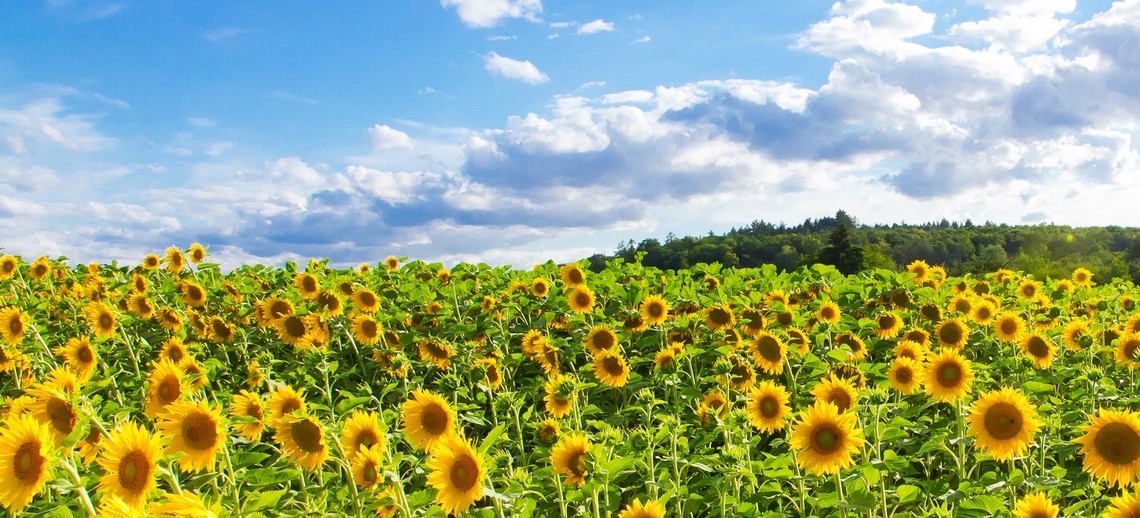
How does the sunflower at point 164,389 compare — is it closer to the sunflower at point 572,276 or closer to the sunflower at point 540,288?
the sunflower at point 540,288

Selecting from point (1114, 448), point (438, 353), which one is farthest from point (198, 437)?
point (1114, 448)

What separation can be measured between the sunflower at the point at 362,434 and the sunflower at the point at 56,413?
1107mm

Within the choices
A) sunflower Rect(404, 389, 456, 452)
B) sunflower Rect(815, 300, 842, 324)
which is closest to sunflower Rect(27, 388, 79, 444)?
sunflower Rect(404, 389, 456, 452)

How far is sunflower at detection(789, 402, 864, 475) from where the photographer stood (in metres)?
3.69

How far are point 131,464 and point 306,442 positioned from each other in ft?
2.12

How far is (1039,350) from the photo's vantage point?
6.27 metres

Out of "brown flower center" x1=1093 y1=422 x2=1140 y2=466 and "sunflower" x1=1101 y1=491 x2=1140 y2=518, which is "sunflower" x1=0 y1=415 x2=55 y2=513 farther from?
"brown flower center" x1=1093 y1=422 x2=1140 y2=466

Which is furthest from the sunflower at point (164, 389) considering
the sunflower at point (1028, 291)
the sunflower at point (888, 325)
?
the sunflower at point (1028, 291)

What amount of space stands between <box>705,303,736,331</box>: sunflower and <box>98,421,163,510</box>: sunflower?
4357mm

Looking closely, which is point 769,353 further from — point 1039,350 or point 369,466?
point 369,466

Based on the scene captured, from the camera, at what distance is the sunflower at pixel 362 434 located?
3.34 metres

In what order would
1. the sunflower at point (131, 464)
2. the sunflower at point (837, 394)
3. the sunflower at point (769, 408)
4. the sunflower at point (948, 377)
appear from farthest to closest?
1. the sunflower at point (948, 377)
2. the sunflower at point (769, 408)
3. the sunflower at point (837, 394)
4. the sunflower at point (131, 464)

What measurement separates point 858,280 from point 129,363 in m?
7.67

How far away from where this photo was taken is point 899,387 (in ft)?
15.9
